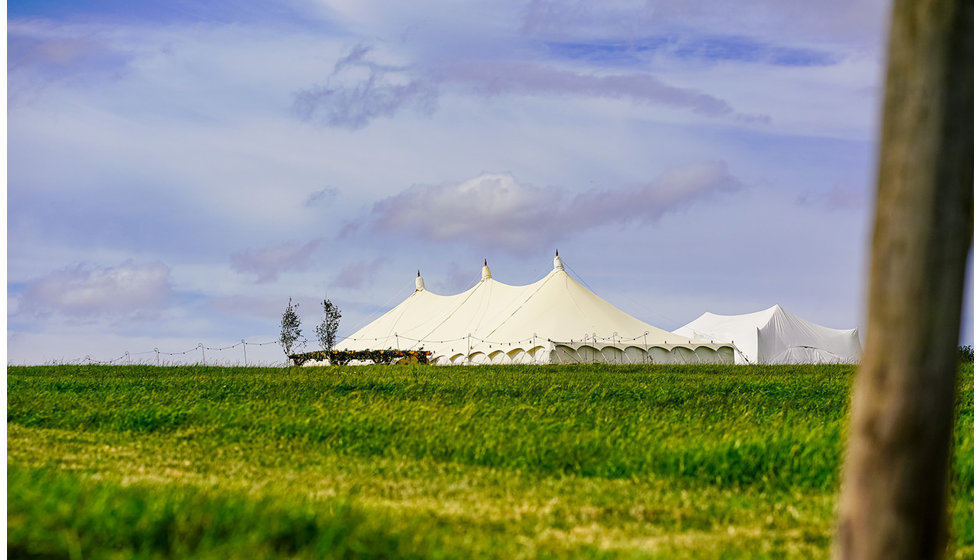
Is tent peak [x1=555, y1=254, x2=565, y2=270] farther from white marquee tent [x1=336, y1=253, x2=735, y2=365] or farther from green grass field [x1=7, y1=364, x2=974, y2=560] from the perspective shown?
green grass field [x1=7, y1=364, x2=974, y2=560]

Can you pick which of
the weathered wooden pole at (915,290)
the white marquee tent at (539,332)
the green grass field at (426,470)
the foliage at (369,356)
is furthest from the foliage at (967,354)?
the weathered wooden pole at (915,290)

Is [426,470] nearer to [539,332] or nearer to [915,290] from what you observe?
[915,290]

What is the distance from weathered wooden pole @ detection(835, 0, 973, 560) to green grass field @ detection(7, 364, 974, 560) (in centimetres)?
156

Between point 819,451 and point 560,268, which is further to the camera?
point 560,268

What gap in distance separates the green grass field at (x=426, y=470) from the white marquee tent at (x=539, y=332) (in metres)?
22.4

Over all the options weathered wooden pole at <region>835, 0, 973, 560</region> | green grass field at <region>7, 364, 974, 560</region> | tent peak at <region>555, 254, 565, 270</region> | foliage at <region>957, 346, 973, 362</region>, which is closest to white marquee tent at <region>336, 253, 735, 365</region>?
tent peak at <region>555, 254, 565, 270</region>

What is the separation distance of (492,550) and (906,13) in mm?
2925

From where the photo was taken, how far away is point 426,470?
766cm

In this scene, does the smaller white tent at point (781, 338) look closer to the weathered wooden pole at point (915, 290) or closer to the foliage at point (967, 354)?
the foliage at point (967, 354)

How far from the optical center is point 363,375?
17.6 m

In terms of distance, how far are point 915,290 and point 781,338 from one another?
42.8m

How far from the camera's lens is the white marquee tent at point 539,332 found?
3825 cm

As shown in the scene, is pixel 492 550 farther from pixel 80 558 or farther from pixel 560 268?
pixel 560 268

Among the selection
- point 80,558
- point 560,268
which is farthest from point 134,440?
point 560,268
